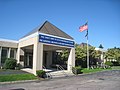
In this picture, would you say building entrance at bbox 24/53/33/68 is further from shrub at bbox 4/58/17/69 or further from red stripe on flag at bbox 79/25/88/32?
red stripe on flag at bbox 79/25/88/32

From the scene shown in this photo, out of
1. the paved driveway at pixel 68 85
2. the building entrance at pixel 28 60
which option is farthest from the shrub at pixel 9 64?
the paved driveway at pixel 68 85

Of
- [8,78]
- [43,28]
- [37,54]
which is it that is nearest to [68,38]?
[43,28]

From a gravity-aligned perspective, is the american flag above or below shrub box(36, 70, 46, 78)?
above

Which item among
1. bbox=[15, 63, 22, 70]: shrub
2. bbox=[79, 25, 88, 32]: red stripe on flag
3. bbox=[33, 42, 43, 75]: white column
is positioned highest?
bbox=[79, 25, 88, 32]: red stripe on flag

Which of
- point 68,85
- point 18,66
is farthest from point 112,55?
point 68,85

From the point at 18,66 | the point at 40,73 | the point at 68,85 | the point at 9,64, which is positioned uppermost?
the point at 9,64

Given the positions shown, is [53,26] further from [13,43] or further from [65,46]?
[13,43]

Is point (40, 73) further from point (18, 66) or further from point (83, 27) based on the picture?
point (83, 27)

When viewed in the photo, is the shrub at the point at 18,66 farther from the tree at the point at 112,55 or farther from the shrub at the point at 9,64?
the tree at the point at 112,55

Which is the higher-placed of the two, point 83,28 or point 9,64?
point 83,28

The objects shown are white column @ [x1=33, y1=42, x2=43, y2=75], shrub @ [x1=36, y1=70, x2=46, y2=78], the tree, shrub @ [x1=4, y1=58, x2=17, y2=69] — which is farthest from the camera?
the tree

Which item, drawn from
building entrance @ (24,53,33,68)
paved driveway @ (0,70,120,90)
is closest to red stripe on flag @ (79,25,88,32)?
building entrance @ (24,53,33,68)

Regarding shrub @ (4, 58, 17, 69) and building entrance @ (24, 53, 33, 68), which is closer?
shrub @ (4, 58, 17, 69)

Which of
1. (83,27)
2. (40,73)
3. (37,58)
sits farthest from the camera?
(83,27)
